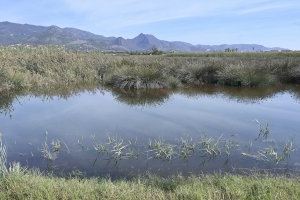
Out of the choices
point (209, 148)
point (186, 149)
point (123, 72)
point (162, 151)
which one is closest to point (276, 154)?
point (209, 148)

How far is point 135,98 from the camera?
17.8m

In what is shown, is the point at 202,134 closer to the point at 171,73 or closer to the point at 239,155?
the point at 239,155

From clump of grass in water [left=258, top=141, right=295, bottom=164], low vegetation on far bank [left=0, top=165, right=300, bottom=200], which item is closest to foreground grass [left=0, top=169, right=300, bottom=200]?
low vegetation on far bank [left=0, top=165, right=300, bottom=200]

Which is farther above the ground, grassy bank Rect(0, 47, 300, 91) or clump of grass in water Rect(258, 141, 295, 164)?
grassy bank Rect(0, 47, 300, 91)

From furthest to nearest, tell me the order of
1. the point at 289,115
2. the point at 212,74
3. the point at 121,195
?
1. the point at 212,74
2. the point at 289,115
3. the point at 121,195

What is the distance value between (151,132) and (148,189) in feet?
16.2

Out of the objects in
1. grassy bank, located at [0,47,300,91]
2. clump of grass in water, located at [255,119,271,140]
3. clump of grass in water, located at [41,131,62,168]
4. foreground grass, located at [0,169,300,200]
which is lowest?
clump of grass in water, located at [41,131,62,168]

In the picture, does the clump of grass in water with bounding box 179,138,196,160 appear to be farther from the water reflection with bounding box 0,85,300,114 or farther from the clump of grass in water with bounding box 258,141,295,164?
the water reflection with bounding box 0,85,300,114

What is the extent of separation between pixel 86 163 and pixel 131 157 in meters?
0.93

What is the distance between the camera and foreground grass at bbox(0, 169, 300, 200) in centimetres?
607

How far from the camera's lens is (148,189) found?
6.41 meters

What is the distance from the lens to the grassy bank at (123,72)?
2116cm

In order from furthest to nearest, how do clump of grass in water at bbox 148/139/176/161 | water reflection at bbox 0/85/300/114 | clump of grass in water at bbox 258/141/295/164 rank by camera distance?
water reflection at bbox 0/85/300/114, clump of grass in water at bbox 148/139/176/161, clump of grass in water at bbox 258/141/295/164

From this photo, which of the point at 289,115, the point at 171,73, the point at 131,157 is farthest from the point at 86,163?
the point at 171,73
